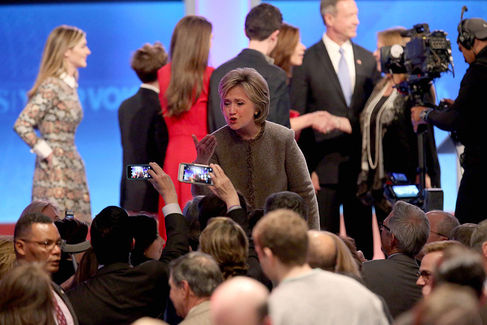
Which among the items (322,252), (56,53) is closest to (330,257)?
(322,252)

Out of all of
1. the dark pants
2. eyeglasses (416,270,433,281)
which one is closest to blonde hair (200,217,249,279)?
eyeglasses (416,270,433,281)

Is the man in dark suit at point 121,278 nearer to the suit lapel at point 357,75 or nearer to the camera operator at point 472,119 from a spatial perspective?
the camera operator at point 472,119

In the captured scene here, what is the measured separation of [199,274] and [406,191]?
8.75 feet

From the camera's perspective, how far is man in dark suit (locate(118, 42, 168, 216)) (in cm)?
571

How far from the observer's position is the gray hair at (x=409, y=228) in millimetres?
3812

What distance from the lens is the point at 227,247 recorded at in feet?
10.3

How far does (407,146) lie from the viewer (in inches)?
229

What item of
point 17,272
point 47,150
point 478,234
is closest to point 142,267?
point 17,272

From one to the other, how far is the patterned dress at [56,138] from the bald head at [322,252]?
3.13 m

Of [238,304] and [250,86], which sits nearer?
[238,304]

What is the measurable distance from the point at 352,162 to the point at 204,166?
7.32 feet

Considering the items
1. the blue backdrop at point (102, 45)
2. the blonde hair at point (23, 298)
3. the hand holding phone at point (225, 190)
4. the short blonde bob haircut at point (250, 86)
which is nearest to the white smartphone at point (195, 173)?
the hand holding phone at point (225, 190)

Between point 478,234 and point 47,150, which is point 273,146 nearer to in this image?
point 478,234

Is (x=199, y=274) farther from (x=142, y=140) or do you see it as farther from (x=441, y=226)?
(x=142, y=140)
